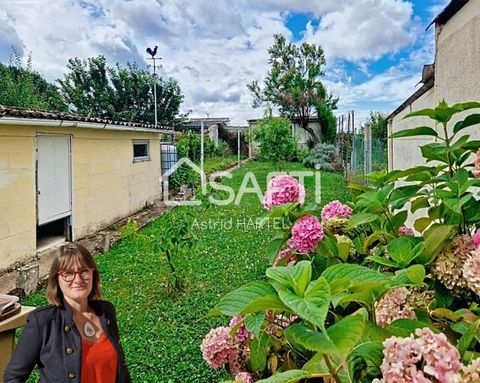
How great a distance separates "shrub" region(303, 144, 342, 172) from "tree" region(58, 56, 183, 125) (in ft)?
28.7

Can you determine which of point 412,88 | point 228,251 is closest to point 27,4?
point 228,251

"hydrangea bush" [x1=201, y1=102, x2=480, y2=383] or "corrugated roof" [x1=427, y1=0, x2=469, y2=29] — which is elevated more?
"corrugated roof" [x1=427, y1=0, x2=469, y2=29]

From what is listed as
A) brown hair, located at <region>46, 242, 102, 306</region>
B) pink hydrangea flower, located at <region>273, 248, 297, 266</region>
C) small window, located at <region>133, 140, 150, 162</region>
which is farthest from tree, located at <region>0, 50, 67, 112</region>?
pink hydrangea flower, located at <region>273, 248, 297, 266</region>

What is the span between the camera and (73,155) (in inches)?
302

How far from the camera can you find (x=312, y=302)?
0.62 m

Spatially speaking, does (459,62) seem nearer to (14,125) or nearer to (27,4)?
(14,125)

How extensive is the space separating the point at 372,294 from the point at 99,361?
1459 mm

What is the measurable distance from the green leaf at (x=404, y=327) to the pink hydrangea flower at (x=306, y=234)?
0.37 meters

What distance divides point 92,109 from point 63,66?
274 cm

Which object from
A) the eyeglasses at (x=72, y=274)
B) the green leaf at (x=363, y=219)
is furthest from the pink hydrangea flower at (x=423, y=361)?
the eyeglasses at (x=72, y=274)

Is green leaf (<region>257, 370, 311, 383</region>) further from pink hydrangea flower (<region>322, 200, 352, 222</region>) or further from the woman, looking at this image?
the woman

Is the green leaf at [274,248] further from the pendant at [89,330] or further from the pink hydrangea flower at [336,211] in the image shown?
the pendant at [89,330]

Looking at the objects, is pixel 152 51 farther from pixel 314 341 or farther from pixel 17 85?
pixel 314 341

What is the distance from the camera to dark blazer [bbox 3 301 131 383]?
1.71 meters
